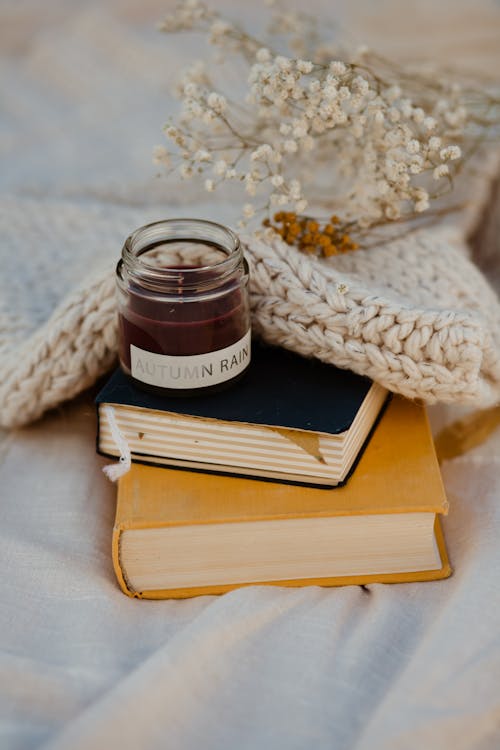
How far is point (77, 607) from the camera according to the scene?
72 centimetres

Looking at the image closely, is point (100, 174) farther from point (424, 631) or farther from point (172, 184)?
point (424, 631)

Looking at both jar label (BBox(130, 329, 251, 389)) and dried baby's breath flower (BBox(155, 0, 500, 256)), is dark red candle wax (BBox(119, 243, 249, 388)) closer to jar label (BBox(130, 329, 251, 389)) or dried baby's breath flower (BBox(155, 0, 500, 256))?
jar label (BBox(130, 329, 251, 389))

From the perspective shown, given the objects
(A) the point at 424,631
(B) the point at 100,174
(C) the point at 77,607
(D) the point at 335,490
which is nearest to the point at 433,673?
(A) the point at 424,631

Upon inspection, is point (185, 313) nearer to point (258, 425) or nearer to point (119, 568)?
point (258, 425)

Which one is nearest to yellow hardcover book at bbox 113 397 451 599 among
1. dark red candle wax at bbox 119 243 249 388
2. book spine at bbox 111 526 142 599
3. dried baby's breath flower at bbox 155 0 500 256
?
book spine at bbox 111 526 142 599

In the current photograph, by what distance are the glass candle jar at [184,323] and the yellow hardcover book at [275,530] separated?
89mm

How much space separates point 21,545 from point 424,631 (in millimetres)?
364

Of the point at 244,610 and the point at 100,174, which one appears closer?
the point at 244,610

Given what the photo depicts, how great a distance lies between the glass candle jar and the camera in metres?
0.73

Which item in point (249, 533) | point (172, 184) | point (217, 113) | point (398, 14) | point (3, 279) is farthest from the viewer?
point (398, 14)

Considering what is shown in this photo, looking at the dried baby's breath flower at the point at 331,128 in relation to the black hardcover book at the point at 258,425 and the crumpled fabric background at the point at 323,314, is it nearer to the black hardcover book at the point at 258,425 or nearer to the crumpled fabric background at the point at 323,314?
the crumpled fabric background at the point at 323,314

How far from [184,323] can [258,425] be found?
11 centimetres

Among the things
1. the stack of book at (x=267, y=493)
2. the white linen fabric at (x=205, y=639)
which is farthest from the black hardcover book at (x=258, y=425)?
the white linen fabric at (x=205, y=639)

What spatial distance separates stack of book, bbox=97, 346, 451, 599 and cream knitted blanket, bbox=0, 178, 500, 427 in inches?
2.0
